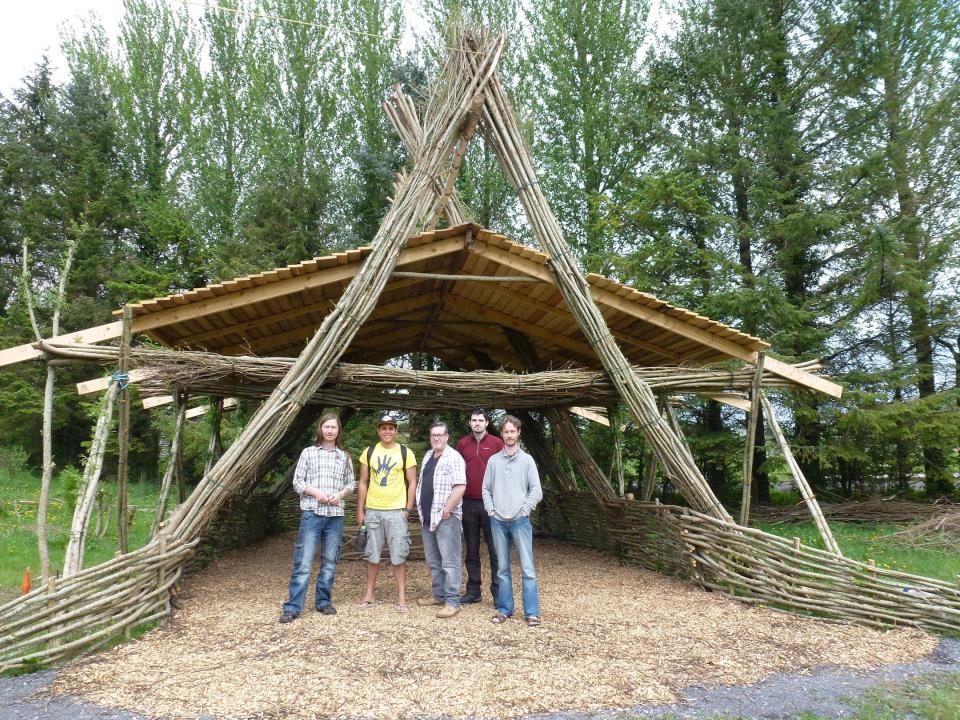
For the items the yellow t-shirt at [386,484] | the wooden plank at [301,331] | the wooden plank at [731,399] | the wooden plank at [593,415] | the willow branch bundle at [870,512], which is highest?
the wooden plank at [301,331]

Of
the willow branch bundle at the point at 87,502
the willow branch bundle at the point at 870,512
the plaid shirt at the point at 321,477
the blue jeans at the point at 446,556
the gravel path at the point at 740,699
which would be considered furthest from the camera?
the willow branch bundle at the point at 870,512

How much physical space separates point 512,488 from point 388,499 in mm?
957

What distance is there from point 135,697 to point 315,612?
1.53 metres

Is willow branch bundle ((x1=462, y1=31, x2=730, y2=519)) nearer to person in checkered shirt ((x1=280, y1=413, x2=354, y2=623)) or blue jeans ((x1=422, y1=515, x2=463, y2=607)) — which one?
blue jeans ((x1=422, y1=515, x2=463, y2=607))

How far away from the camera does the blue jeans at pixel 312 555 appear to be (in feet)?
15.4

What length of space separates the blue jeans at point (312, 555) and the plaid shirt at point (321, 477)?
6 centimetres

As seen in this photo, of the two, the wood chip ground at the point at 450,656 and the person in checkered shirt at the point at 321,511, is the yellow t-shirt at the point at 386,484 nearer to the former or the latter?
the person in checkered shirt at the point at 321,511

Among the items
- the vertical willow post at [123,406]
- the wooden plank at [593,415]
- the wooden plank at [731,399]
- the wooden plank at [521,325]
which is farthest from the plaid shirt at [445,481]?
the wooden plank at [593,415]

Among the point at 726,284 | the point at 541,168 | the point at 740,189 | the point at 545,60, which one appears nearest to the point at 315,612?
the point at 726,284

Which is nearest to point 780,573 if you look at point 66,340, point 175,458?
point 175,458

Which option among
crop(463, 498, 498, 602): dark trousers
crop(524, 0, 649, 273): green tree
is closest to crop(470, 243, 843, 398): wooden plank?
crop(463, 498, 498, 602): dark trousers

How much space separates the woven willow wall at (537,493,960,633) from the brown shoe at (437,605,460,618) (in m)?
2.23

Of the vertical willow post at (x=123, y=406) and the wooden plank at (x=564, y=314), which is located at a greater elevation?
the wooden plank at (x=564, y=314)

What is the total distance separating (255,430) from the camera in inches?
198
